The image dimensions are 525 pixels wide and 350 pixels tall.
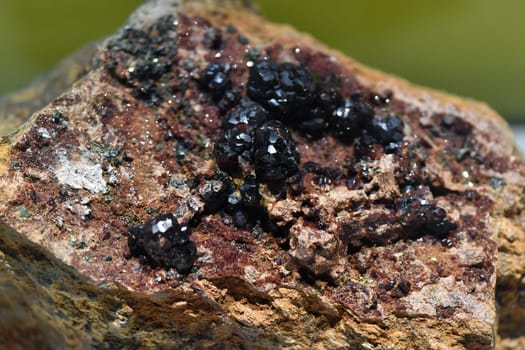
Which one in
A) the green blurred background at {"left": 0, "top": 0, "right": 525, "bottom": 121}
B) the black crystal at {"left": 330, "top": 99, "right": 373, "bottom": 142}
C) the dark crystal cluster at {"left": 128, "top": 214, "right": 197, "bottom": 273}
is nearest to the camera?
the dark crystal cluster at {"left": 128, "top": 214, "right": 197, "bottom": 273}

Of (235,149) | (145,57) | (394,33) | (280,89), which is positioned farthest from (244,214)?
(394,33)

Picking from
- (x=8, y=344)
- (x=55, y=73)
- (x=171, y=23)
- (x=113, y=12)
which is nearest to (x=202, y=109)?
(x=171, y=23)

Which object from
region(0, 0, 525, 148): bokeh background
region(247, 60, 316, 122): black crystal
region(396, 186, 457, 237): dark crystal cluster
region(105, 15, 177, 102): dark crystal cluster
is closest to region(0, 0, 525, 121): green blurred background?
region(0, 0, 525, 148): bokeh background

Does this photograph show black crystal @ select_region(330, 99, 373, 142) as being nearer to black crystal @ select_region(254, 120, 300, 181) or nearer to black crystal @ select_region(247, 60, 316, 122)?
black crystal @ select_region(247, 60, 316, 122)

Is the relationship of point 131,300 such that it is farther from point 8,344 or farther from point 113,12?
point 113,12

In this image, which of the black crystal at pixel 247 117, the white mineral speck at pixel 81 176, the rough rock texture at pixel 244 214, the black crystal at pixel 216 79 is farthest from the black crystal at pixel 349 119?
the white mineral speck at pixel 81 176

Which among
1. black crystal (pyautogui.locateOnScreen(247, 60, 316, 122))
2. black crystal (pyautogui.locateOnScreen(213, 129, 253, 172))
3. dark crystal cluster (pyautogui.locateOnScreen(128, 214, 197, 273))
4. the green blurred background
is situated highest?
the green blurred background

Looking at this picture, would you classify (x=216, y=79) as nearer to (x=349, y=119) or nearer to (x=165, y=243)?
(x=349, y=119)
